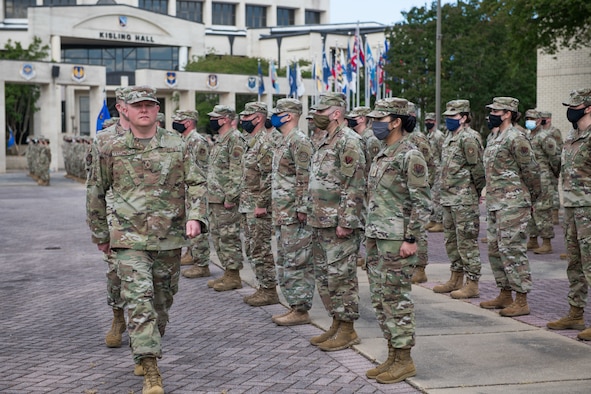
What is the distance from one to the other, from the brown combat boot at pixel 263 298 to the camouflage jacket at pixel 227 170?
1.45 metres

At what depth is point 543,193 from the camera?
14.6 m

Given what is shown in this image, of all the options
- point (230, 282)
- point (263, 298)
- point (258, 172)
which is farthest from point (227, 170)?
point (263, 298)

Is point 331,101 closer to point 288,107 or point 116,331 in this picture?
point 288,107

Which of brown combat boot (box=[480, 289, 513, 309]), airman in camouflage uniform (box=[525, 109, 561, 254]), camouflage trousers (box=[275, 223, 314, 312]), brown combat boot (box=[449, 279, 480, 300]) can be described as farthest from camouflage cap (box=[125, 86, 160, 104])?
airman in camouflage uniform (box=[525, 109, 561, 254])

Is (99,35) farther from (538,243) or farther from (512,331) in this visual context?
(512,331)

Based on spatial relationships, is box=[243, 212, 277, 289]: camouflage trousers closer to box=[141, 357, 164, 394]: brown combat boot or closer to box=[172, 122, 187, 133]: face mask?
box=[172, 122, 187, 133]: face mask

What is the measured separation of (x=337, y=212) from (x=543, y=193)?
8.02m

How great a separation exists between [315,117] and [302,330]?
215 cm

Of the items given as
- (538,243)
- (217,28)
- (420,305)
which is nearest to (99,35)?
(217,28)

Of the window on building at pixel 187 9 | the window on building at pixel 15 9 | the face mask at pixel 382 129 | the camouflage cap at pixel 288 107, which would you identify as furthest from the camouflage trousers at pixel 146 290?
the window on building at pixel 187 9

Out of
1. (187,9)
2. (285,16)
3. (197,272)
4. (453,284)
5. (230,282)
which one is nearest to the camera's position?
(453,284)

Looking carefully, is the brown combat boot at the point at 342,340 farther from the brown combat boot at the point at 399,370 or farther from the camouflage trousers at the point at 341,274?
the brown combat boot at the point at 399,370

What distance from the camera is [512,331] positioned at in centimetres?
815

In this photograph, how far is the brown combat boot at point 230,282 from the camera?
10.7 m
